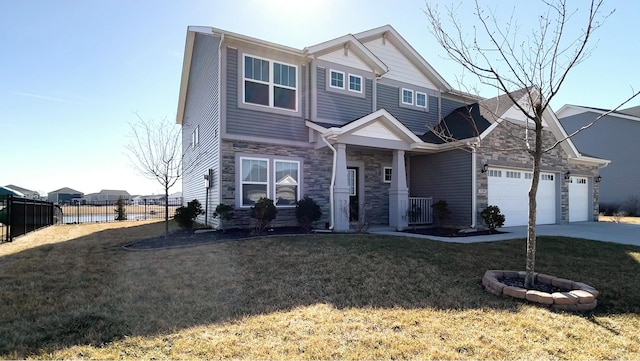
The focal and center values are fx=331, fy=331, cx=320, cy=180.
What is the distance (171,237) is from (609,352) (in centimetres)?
944

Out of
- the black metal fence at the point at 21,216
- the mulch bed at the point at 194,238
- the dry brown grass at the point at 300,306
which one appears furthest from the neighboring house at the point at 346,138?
the black metal fence at the point at 21,216

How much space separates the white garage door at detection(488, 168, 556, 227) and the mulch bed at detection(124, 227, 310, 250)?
7882 millimetres

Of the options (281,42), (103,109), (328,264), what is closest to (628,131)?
(281,42)

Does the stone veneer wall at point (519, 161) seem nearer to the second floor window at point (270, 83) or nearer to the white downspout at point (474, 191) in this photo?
the white downspout at point (474, 191)

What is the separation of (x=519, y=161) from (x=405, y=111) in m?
4.94

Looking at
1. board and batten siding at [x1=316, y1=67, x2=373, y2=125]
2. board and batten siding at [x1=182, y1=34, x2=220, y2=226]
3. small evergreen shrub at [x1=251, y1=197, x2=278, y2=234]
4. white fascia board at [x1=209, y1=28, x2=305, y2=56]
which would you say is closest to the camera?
small evergreen shrub at [x1=251, y1=197, x2=278, y2=234]

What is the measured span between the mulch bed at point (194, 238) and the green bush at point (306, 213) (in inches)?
11.9

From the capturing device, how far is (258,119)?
10.8 metres

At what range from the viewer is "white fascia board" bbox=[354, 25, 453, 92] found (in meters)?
13.3

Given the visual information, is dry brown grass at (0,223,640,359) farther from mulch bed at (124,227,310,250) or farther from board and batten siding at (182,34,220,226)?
board and batten siding at (182,34,220,226)

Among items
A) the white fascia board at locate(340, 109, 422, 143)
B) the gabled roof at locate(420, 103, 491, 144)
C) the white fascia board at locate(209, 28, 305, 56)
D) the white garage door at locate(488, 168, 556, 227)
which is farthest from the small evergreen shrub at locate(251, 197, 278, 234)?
the white garage door at locate(488, 168, 556, 227)

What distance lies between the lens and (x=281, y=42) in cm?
1110

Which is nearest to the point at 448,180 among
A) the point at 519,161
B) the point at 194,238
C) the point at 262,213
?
the point at 519,161

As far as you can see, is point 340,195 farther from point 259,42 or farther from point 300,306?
point 300,306
